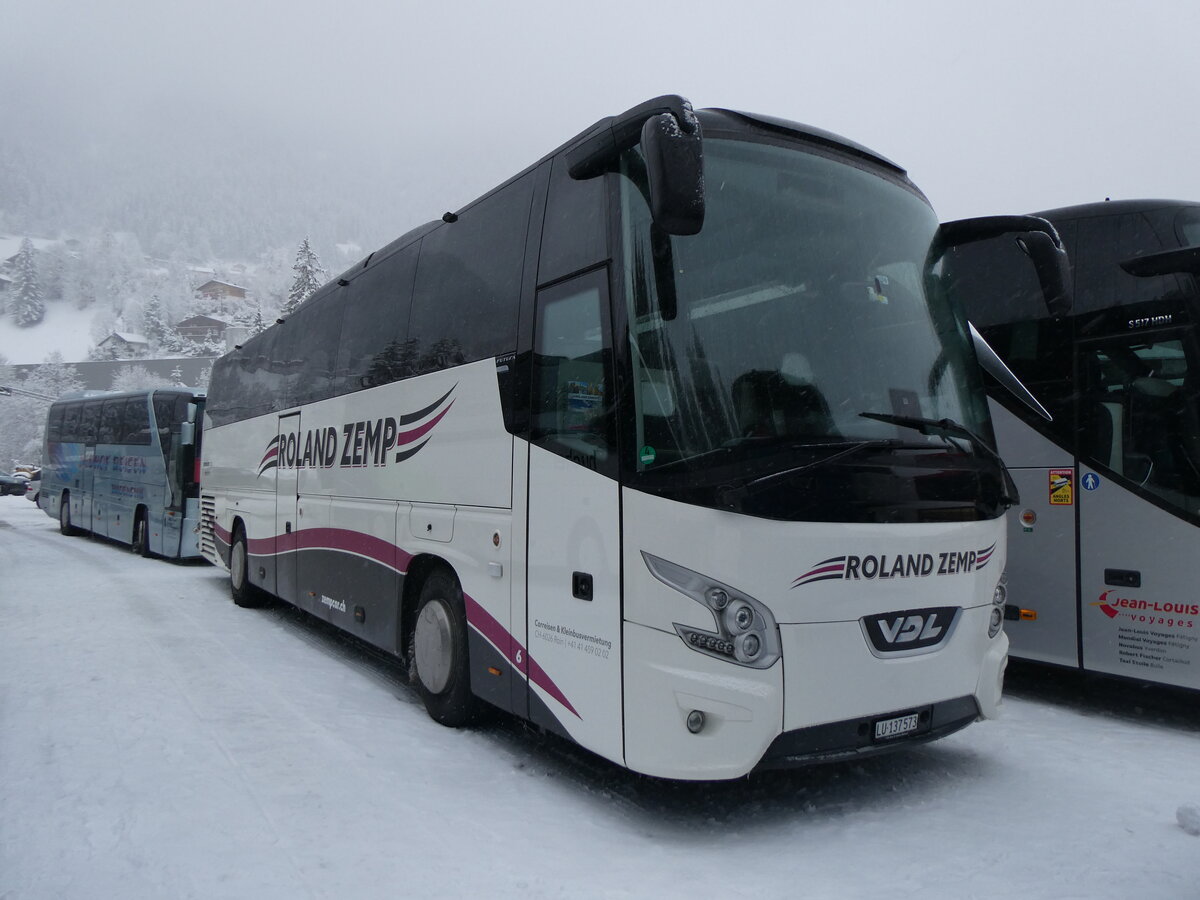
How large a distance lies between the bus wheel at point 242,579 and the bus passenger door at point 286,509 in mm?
1565

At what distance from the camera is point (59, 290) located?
587ft

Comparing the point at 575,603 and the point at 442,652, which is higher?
the point at 575,603

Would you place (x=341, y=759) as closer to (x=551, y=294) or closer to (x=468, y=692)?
(x=468, y=692)

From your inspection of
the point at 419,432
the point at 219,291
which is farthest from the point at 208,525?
the point at 219,291

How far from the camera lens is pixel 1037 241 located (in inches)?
193

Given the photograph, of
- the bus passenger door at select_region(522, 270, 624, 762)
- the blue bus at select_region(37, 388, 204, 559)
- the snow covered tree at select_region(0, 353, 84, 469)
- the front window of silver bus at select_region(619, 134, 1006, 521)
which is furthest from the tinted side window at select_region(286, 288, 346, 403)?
the snow covered tree at select_region(0, 353, 84, 469)

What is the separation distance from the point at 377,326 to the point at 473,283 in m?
1.86

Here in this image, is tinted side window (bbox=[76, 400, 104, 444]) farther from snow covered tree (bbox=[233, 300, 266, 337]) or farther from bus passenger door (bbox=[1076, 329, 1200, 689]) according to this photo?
snow covered tree (bbox=[233, 300, 266, 337])

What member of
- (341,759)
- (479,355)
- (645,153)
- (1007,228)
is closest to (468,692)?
(341,759)

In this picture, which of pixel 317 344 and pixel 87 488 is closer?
pixel 317 344

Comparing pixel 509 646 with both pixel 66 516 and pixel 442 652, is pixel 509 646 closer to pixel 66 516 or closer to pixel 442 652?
pixel 442 652

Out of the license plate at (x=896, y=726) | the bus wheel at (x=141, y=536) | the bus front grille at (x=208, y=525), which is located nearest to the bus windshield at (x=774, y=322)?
the license plate at (x=896, y=726)

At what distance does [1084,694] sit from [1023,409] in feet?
7.82

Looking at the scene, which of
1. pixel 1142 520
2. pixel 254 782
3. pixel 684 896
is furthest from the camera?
pixel 1142 520
